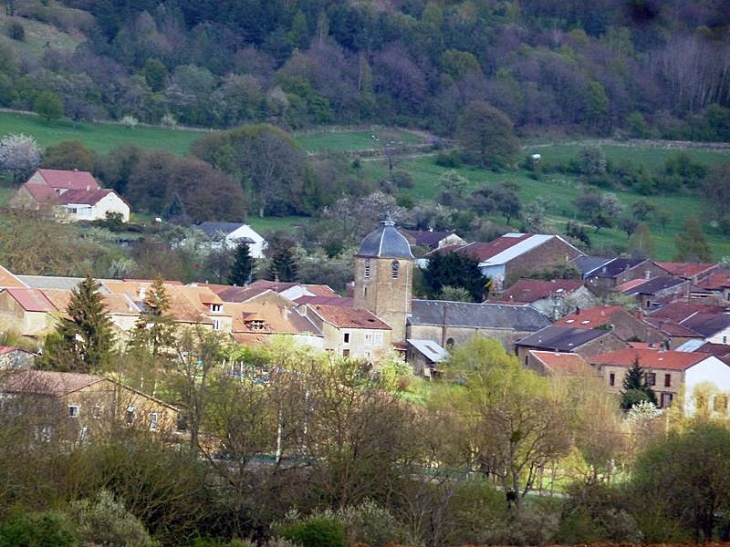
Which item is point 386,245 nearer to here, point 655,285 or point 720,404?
point 720,404

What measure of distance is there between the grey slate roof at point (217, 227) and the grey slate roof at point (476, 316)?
17423 millimetres

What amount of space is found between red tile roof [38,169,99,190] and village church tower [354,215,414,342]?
25266 millimetres

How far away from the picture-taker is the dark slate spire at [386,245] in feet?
197

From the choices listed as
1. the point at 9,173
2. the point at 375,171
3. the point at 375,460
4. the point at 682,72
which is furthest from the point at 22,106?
the point at 375,460

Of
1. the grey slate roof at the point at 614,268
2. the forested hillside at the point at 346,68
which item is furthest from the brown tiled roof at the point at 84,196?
the grey slate roof at the point at 614,268

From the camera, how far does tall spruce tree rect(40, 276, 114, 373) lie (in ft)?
145

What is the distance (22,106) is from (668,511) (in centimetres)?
6851

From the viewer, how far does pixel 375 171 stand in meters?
96.8

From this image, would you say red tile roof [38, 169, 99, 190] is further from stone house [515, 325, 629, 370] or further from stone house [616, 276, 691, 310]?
stone house [515, 325, 629, 370]

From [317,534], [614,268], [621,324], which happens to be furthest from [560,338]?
[317,534]

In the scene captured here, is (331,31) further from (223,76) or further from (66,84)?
(66,84)

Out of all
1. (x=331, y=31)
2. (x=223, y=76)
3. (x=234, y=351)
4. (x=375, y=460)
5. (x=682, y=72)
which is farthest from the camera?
(x=331, y=31)

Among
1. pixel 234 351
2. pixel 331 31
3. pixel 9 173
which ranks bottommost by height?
pixel 234 351

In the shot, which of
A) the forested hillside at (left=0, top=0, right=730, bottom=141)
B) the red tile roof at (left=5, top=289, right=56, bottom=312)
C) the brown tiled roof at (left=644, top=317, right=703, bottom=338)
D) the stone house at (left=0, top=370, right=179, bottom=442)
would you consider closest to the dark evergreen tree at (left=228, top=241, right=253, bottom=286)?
the brown tiled roof at (left=644, top=317, right=703, bottom=338)
